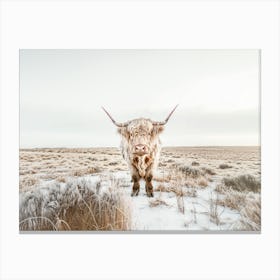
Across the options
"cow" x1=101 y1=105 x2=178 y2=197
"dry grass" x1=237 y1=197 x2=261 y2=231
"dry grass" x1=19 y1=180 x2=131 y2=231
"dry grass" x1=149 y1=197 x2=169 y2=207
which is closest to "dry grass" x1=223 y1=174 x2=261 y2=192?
"dry grass" x1=237 y1=197 x2=261 y2=231

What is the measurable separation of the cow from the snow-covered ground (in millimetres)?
125

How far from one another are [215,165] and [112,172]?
3.28 feet

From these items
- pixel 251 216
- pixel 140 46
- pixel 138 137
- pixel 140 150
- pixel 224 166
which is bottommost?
pixel 251 216

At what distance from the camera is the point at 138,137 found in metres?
3.90

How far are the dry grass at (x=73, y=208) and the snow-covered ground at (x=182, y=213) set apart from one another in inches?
5.6

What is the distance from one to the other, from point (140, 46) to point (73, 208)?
1687 millimetres

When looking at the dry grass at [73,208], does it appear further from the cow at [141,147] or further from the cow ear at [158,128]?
the cow ear at [158,128]

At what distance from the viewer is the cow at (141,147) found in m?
3.86

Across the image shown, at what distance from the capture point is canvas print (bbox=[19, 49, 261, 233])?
3.82 metres

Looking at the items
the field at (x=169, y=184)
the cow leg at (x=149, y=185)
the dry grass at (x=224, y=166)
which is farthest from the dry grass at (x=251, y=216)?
the cow leg at (x=149, y=185)

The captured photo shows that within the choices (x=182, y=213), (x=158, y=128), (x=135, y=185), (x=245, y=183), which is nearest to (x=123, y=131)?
(x=158, y=128)

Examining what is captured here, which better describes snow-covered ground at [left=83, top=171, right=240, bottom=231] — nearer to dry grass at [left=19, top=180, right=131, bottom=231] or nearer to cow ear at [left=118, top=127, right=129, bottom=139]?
dry grass at [left=19, top=180, right=131, bottom=231]

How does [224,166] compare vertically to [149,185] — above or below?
above

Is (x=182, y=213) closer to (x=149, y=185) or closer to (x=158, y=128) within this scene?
(x=149, y=185)
